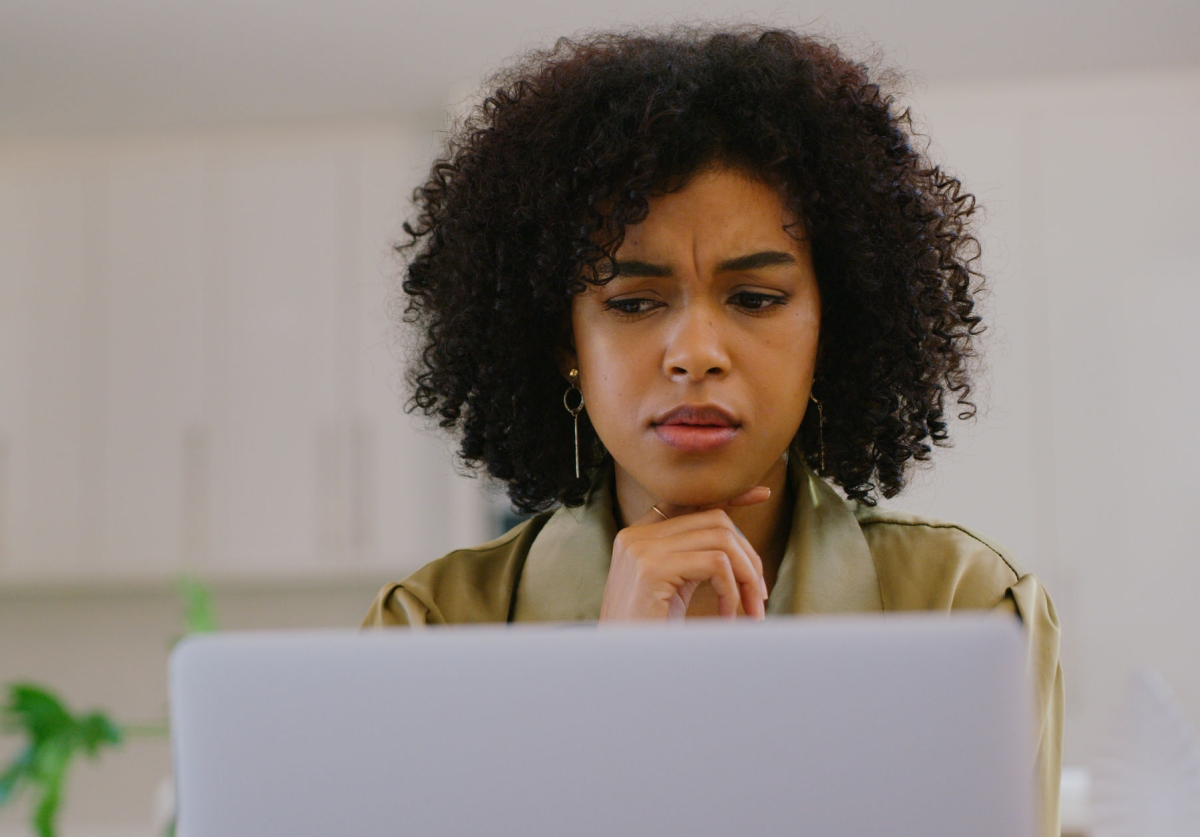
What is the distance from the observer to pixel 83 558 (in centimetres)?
343

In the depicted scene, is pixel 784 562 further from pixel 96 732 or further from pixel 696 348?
pixel 96 732

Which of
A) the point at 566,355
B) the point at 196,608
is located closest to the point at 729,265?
the point at 566,355

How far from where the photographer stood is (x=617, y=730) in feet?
1.60

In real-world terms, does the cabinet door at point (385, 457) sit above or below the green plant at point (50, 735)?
→ above

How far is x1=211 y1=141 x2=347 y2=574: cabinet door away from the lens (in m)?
3.37

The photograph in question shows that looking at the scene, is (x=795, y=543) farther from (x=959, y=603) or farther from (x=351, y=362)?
(x=351, y=362)

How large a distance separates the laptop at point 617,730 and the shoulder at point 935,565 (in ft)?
2.22

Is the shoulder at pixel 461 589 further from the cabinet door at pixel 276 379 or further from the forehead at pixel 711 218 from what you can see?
the cabinet door at pixel 276 379

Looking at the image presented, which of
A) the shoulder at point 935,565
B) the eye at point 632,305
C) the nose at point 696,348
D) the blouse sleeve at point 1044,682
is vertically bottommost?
the blouse sleeve at point 1044,682

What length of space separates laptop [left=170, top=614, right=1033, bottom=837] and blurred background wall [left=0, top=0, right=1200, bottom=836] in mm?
2292

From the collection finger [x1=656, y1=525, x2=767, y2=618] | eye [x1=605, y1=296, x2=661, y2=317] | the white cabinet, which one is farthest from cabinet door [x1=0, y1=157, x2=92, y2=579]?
finger [x1=656, y1=525, x2=767, y2=618]

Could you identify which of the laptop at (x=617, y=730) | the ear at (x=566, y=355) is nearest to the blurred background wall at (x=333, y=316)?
the ear at (x=566, y=355)

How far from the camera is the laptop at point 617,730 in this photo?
473 millimetres

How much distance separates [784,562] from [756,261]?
0.30 meters
